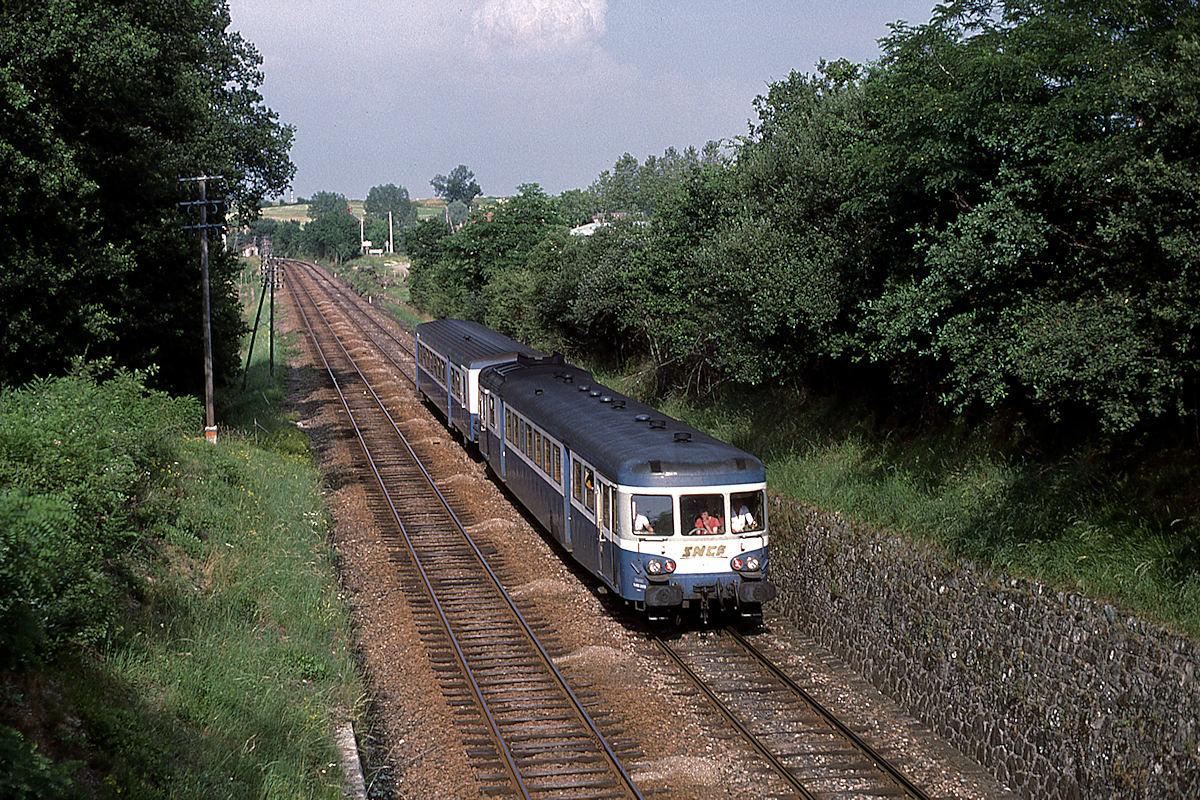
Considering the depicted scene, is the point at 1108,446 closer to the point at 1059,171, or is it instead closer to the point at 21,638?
the point at 1059,171

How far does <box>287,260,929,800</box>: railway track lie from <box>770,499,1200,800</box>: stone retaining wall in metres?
1.36

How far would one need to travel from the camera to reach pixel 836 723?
12.7 m

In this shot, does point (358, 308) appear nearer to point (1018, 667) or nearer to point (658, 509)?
point (658, 509)

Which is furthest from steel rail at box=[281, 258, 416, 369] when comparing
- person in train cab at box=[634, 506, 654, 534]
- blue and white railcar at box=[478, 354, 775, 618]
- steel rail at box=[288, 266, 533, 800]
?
person in train cab at box=[634, 506, 654, 534]

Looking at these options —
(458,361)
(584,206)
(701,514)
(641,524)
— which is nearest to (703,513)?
(701,514)

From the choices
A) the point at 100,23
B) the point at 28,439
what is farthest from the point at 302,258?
the point at 28,439

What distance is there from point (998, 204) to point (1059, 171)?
0.85 meters

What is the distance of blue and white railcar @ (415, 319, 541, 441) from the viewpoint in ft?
90.9

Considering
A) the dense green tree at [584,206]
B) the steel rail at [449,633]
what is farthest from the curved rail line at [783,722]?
the dense green tree at [584,206]

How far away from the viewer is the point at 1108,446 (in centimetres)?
1405

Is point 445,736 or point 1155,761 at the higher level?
point 1155,761

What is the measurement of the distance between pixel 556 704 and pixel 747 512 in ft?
13.3

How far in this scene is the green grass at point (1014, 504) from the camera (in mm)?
11461

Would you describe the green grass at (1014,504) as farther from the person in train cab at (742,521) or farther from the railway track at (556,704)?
the railway track at (556,704)
